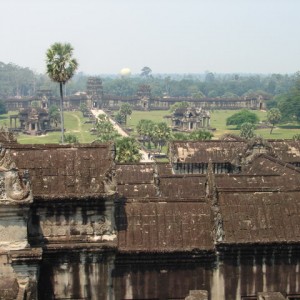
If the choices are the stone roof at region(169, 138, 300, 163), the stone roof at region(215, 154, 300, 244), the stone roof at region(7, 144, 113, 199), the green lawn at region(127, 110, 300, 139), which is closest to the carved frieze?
the stone roof at region(7, 144, 113, 199)

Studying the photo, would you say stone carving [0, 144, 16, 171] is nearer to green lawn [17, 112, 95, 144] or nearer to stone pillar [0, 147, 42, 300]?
stone pillar [0, 147, 42, 300]

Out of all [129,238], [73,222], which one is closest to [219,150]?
[129,238]

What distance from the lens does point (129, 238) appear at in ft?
54.4

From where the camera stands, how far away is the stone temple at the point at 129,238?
16.0 meters

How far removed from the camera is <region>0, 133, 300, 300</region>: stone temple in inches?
631

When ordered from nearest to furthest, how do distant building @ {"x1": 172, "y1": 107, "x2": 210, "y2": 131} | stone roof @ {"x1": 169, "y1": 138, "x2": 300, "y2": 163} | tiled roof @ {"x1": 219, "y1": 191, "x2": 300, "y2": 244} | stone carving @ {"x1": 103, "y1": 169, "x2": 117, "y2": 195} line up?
stone carving @ {"x1": 103, "y1": 169, "x2": 117, "y2": 195} < tiled roof @ {"x1": 219, "y1": 191, "x2": 300, "y2": 244} < stone roof @ {"x1": 169, "y1": 138, "x2": 300, "y2": 163} < distant building @ {"x1": 172, "y1": 107, "x2": 210, "y2": 131}

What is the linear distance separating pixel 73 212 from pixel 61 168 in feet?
5.34

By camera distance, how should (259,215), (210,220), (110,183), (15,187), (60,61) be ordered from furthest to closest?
(60,61)
(259,215)
(210,220)
(110,183)
(15,187)

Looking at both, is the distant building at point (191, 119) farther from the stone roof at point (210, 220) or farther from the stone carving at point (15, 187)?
the stone carving at point (15, 187)

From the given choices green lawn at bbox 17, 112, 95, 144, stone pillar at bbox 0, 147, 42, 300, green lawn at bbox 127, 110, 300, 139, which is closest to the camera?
stone pillar at bbox 0, 147, 42, 300

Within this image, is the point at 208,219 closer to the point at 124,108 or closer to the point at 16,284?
the point at 16,284

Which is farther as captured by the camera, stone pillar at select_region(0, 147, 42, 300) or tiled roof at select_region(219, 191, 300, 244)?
tiled roof at select_region(219, 191, 300, 244)

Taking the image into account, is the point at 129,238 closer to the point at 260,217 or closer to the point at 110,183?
the point at 110,183

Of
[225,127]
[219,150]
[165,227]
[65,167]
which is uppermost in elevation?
[65,167]
